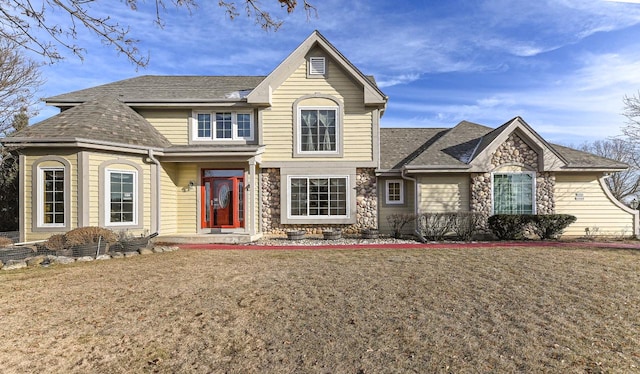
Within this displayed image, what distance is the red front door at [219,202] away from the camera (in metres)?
13.5

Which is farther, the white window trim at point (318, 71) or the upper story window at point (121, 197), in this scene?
the white window trim at point (318, 71)

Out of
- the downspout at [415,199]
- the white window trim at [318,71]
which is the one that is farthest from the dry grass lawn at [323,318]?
the white window trim at [318,71]

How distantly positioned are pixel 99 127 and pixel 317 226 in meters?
8.57

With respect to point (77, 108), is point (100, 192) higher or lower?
lower

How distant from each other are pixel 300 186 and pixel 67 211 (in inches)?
312

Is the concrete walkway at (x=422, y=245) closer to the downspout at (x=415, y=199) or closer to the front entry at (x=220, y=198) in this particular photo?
the downspout at (x=415, y=199)

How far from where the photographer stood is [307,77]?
13.9 m

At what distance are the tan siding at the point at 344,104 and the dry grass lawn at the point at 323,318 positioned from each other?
270 inches

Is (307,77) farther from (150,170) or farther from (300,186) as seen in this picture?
(150,170)

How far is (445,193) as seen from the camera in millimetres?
13547

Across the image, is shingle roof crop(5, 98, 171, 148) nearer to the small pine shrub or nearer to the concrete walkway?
the small pine shrub

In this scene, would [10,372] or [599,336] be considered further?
[599,336]

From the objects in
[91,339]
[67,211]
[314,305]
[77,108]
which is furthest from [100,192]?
[314,305]

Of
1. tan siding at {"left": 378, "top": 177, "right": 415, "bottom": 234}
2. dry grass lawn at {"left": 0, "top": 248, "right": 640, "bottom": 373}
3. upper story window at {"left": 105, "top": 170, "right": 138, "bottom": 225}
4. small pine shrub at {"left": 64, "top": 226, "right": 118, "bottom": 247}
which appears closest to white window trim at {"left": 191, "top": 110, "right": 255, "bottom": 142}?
upper story window at {"left": 105, "top": 170, "right": 138, "bottom": 225}
